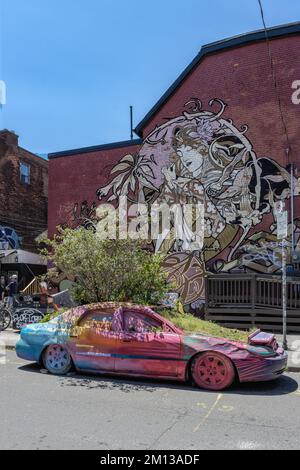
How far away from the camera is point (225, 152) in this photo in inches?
630

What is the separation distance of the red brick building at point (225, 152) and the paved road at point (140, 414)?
8.02m

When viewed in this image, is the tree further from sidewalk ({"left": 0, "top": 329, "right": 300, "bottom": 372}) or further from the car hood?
sidewalk ({"left": 0, "top": 329, "right": 300, "bottom": 372})

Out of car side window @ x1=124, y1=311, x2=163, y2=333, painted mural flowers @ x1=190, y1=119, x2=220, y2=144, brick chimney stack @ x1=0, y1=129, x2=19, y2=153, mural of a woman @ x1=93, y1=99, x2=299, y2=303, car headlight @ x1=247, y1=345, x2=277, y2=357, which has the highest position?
brick chimney stack @ x1=0, y1=129, x2=19, y2=153

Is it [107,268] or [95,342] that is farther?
[107,268]

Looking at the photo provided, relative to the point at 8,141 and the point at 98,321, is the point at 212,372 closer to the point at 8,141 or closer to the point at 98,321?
the point at 98,321

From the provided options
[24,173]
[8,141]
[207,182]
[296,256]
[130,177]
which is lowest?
[296,256]

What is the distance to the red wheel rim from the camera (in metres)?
6.97

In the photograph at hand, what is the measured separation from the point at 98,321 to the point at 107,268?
4.59 feet

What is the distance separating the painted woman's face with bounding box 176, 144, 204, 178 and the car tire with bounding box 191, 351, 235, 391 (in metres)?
10.2

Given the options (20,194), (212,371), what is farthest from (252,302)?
(20,194)

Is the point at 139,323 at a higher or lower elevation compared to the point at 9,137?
lower

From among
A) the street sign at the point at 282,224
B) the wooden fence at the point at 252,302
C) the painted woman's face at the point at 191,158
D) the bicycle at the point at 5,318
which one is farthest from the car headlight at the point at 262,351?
the painted woman's face at the point at 191,158

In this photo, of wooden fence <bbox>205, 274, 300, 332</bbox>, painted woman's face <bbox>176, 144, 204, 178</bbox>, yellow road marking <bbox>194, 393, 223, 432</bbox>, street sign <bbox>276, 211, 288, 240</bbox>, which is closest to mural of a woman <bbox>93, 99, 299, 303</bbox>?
painted woman's face <bbox>176, 144, 204, 178</bbox>

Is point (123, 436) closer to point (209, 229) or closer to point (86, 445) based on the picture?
point (86, 445)
